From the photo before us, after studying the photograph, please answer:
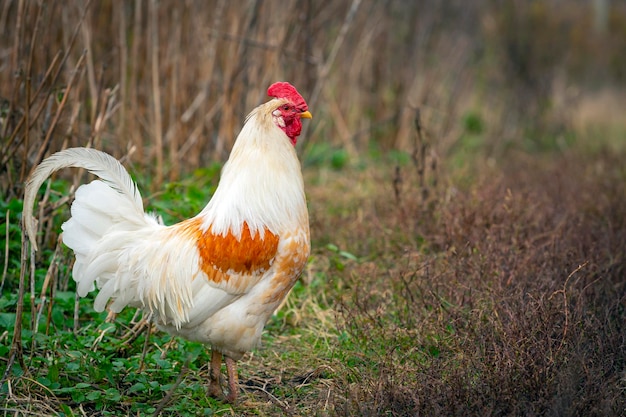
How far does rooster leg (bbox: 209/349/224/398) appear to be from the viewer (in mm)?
3426

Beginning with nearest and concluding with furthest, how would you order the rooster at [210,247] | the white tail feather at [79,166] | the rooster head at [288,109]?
the white tail feather at [79,166], the rooster at [210,247], the rooster head at [288,109]

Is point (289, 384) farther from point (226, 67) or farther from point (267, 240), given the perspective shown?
point (226, 67)

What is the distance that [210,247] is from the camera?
3.16 meters

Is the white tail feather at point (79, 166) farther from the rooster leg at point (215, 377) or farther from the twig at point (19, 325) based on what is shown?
the rooster leg at point (215, 377)

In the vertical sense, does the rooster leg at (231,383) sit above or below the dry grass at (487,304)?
below

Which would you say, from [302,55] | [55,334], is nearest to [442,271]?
[55,334]

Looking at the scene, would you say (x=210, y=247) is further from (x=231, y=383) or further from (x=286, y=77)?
(x=286, y=77)

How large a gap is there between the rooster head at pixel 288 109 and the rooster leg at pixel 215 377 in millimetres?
1102

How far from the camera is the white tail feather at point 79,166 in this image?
2863 mm

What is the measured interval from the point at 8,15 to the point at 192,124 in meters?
1.70

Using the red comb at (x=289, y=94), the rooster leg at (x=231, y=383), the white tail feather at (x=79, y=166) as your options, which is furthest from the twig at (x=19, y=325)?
the red comb at (x=289, y=94)

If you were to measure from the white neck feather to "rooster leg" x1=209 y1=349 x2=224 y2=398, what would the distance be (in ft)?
2.15

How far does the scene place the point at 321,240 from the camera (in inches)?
217

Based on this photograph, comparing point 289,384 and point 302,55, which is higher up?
point 302,55
